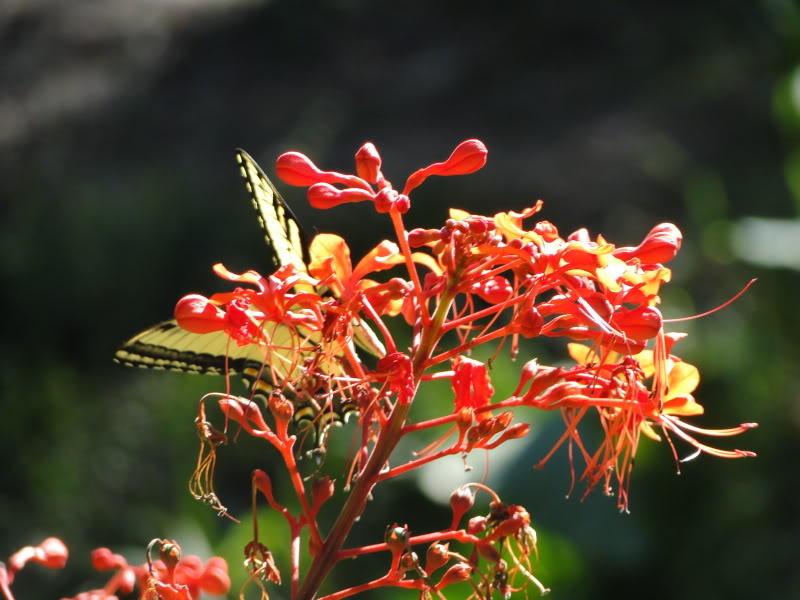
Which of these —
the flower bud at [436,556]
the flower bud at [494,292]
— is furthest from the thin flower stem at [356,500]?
the flower bud at [494,292]

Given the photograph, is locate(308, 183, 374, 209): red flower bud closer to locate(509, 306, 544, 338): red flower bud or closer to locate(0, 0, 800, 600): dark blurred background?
locate(509, 306, 544, 338): red flower bud

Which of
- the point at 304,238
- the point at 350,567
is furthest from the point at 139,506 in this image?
the point at 304,238

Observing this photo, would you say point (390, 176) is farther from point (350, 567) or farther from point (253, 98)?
point (350, 567)

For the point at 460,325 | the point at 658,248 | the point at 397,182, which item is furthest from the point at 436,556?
the point at 397,182

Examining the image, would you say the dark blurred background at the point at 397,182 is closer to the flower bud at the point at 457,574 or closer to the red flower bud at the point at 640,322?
the flower bud at the point at 457,574

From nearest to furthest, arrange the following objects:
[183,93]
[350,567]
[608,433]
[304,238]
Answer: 1. [608,433]
2. [304,238]
3. [350,567]
4. [183,93]

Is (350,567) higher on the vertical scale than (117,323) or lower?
lower

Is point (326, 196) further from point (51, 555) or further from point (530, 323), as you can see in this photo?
point (51, 555)

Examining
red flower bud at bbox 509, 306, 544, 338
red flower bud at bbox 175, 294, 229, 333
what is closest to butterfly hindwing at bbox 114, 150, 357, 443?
red flower bud at bbox 175, 294, 229, 333
